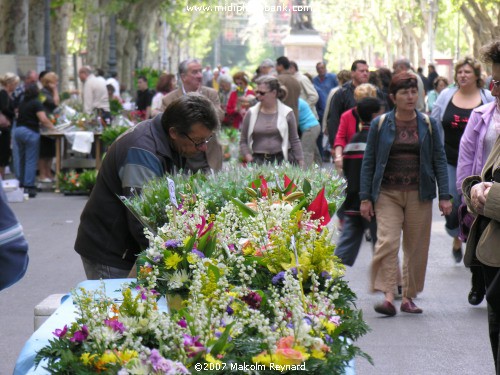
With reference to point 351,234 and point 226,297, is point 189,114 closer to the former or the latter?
point 226,297

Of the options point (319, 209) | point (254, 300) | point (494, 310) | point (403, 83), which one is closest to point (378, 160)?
point (403, 83)

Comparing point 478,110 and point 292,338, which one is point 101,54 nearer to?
point 478,110

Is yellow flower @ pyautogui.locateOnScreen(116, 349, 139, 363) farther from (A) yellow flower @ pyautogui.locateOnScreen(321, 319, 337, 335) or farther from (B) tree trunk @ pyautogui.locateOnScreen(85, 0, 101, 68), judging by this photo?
(B) tree trunk @ pyautogui.locateOnScreen(85, 0, 101, 68)

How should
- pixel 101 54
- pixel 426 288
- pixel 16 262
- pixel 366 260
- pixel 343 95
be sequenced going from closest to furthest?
pixel 16 262, pixel 426 288, pixel 366 260, pixel 343 95, pixel 101 54

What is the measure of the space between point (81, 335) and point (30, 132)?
49.5ft

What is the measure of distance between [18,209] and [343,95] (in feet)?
19.0

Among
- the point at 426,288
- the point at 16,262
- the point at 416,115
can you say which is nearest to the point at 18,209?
the point at 426,288

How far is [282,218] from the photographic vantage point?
468cm

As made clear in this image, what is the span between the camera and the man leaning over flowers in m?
5.47

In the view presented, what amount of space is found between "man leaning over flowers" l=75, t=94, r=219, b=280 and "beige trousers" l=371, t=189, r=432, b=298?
3.10 m

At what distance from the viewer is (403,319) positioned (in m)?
8.66

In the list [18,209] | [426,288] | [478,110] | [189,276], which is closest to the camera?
[189,276]

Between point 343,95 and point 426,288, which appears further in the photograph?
point 343,95

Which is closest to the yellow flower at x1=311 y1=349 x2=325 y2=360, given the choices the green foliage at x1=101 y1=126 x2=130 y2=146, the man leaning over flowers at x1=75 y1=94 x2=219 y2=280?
the man leaning over flowers at x1=75 y1=94 x2=219 y2=280
